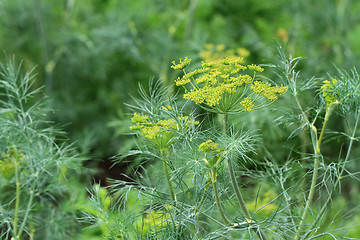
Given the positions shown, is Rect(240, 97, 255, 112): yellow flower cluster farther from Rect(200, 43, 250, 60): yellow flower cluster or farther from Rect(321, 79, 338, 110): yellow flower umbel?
Rect(200, 43, 250, 60): yellow flower cluster

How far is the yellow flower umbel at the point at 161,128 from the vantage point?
0.88m

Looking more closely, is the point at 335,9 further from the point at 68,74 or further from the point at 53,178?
the point at 53,178

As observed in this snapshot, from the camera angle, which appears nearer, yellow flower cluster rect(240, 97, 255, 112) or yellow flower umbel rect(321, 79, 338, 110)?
yellow flower cluster rect(240, 97, 255, 112)

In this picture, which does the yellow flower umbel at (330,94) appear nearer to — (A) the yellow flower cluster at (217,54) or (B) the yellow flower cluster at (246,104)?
(B) the yellow flower cluster at (246,104)

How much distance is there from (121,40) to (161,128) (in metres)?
2.58

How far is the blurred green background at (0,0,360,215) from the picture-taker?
3350mm

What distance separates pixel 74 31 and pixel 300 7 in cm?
185

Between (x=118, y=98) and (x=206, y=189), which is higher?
(x=206, y=189)

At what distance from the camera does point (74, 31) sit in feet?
12.0

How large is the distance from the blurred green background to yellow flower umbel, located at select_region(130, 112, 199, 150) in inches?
86.5

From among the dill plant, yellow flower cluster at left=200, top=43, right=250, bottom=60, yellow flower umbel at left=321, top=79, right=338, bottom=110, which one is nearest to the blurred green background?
yellow flower cluster at left=200, top=43, right=250, bottom=60

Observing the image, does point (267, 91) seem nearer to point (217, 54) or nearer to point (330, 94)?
point (330, 94)

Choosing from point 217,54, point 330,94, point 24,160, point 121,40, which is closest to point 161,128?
point 330,94

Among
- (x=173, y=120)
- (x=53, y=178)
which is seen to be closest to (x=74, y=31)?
(x=53, y=178)
